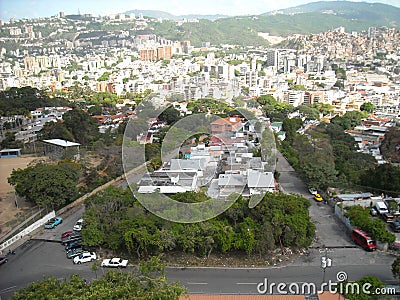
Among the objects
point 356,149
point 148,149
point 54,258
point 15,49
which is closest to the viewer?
point 54,258

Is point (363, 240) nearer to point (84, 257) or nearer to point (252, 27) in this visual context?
point (84, 257)

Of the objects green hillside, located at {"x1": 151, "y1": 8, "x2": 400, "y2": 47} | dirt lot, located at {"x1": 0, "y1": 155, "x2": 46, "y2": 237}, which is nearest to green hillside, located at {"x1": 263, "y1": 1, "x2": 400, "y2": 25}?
green hillside, located at {"x1": 151, "y1": 8, "x2": 400, "y2": 47}

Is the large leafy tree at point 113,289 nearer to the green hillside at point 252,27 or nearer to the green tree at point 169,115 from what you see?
the green tree at point 169,115

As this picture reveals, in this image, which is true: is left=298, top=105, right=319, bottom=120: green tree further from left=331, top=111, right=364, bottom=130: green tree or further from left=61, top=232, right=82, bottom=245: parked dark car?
left=61, top=232, right=82, bottom=245: parked dark car

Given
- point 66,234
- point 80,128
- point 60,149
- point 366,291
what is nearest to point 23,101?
point 80,128

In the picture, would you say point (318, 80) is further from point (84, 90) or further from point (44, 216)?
point (44, 216)

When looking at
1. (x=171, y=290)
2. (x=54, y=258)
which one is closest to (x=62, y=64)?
(x=54, y=258)

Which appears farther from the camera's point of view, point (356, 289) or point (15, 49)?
point (15, 49)
